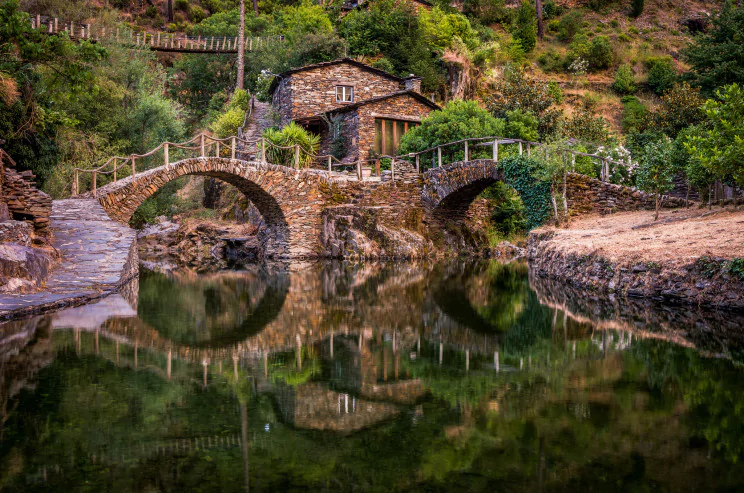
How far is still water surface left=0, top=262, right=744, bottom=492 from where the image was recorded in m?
3.31

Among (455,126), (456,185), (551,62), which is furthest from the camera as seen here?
(551,62)

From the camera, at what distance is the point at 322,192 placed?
25.3 m

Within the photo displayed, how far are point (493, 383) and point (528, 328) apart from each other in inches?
119

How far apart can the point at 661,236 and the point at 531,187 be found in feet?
27.5

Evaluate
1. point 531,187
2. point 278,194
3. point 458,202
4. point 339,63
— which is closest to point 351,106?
point 339,63

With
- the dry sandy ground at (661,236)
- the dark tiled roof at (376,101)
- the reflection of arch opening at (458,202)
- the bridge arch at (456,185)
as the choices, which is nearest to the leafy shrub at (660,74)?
the dark tiled roof at (376,101)

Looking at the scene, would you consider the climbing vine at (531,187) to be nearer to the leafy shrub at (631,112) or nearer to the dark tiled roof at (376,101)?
the dark tiled roof at (376,101)

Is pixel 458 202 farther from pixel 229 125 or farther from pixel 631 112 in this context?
pixel 631 112

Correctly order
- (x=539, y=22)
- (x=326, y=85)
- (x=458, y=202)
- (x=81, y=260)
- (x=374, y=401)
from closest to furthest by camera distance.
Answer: (x=374, y=401)
(x=81, y=260)
(x=458, y=202)
(x=326, y=85)
(x=539, y=22)

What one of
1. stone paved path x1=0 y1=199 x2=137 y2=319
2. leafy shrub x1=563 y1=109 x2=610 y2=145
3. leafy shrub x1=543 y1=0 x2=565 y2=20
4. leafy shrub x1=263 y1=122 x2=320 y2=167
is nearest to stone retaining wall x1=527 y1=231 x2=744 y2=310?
stone paved path x1=0 y1=199 x2=137 y2=319

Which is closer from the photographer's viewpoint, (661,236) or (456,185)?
(661,236)

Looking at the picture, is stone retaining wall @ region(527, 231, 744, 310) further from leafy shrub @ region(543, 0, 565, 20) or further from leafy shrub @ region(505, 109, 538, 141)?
leafy shrub @ region(543, 0, 565, 20)

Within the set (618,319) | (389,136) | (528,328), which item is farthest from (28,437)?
(389,136)

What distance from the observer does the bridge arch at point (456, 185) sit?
23047mm
